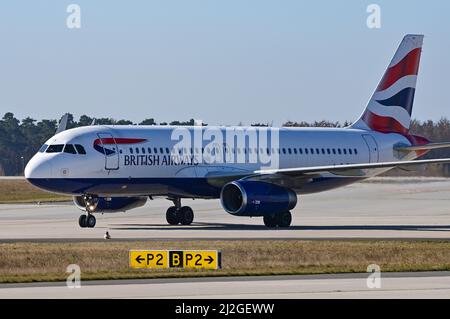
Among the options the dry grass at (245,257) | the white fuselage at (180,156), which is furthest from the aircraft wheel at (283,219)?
the dry grass at (245,257)

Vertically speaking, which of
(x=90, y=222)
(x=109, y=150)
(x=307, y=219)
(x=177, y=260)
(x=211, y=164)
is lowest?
(x=307, y=219)

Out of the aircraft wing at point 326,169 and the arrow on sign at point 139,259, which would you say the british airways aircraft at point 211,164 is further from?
the arrow on sign at point 139,259

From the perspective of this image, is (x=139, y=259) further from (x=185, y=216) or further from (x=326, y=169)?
(x=185, y=216)

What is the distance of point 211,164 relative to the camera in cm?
5559

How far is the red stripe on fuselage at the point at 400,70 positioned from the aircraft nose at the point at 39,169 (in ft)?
65.3

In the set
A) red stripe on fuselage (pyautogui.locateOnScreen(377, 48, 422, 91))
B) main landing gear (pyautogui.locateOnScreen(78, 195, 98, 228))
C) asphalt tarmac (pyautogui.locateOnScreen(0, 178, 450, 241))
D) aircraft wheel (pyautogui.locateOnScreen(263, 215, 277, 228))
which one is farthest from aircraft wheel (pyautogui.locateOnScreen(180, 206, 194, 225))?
red stripe on fuselage (pyautogui.locateOnScreen(377, 48, 422, 91))

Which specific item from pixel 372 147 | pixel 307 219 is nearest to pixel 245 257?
pixel 307 219

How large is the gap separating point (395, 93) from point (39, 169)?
20936mm

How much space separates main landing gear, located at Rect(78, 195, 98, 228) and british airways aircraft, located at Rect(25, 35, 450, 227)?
1.6 inches

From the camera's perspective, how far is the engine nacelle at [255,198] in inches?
2053

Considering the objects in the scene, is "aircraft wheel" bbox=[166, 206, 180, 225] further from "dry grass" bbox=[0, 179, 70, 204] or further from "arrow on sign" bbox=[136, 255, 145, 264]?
"dry grass" bbox=[0, 179, 70, 204]
